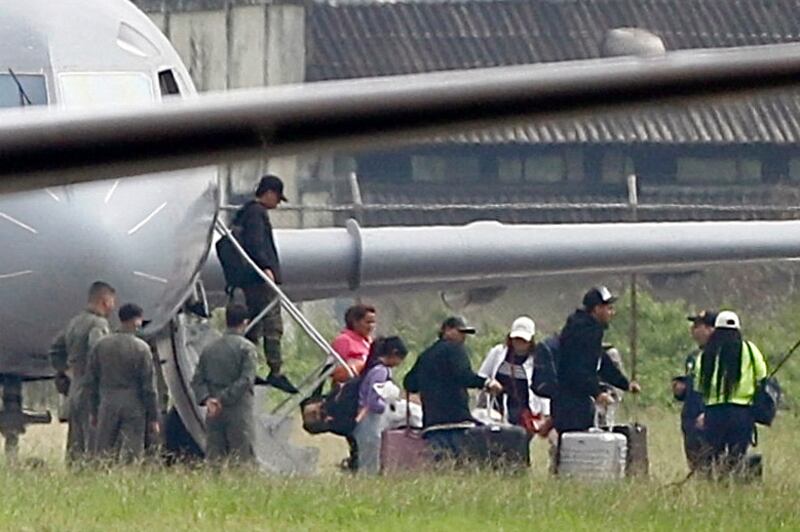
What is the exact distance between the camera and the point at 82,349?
384 inches

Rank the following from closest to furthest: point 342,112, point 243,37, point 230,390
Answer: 1. point 342,112
2. point 230,390
3. point 243,37

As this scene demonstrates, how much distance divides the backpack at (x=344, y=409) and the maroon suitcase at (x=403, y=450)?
407 mm

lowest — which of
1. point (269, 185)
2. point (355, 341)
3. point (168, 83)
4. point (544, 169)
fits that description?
point (355, 341)

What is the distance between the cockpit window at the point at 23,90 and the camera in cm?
988

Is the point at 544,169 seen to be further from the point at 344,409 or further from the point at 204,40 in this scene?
the point at 344,409

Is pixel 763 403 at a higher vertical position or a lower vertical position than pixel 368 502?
higher

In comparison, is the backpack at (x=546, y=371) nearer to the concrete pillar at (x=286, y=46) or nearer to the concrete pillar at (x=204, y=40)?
the concrete pillar at (x=286, y=46)

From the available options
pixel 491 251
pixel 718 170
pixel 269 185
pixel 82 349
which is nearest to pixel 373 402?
pixel 269 185

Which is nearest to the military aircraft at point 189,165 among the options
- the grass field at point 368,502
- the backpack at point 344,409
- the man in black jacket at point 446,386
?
the backpack at point 344,409

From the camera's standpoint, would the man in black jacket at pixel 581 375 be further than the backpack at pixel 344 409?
Yes

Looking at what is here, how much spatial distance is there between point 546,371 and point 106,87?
2.41 metres

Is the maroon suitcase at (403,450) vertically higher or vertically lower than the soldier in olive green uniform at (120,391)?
lower

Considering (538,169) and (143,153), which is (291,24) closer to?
(538,169)

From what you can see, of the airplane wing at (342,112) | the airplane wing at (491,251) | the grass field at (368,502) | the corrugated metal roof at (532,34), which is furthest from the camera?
the corrugated metal roof at (532,34)
